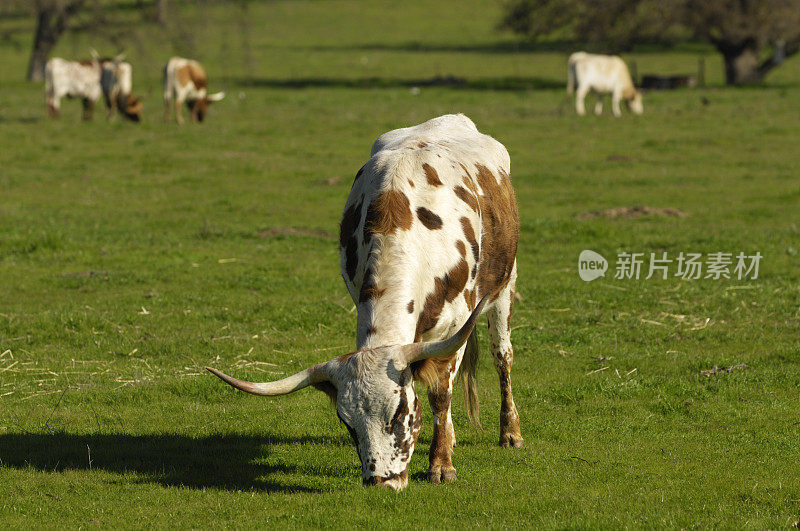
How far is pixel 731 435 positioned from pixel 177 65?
2957cm

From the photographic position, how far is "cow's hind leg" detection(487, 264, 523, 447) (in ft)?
28.0

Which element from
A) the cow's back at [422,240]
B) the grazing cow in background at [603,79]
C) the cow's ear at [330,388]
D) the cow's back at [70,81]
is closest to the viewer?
the cow's ear at [330,388]

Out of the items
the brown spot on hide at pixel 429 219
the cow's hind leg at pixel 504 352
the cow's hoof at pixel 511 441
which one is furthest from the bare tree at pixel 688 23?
the brown spot on hide at pixel 429 219

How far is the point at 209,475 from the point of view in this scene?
7793mm

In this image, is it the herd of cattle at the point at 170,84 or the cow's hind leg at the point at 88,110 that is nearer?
the herd of cattle at the point at 170,84

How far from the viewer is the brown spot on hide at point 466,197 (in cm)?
785

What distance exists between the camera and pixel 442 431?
727 centimetres

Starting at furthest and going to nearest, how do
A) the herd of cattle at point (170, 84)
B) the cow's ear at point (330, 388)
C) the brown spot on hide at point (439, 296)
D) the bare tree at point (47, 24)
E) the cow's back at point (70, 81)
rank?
the bare tree at point (47, 24) → the cow's back at point (70, 81) → the herd of cattle at point (170, 84) → the brown spot on hide at point (439, 296) → the cow's ear at point (330, 388)

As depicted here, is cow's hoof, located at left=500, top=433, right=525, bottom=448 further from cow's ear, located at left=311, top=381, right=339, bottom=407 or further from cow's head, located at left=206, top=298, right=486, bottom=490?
cow's ear, located at left=311, top=381, right=339, bottom=407

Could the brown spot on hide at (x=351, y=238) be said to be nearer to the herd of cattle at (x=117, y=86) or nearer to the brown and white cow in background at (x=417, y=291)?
the brown and white cow in background at (x=417, y=291)

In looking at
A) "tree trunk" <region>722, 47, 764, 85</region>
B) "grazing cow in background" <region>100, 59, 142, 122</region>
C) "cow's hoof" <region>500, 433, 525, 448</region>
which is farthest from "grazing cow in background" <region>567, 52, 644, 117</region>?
"cow's hoof" <region>500, 433, 525, 448</region>

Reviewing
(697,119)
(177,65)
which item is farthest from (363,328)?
(177,65)

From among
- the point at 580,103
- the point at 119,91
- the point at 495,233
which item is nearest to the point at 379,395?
the point at 495,233

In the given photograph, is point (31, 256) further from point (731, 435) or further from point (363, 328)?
point (731, 435)
